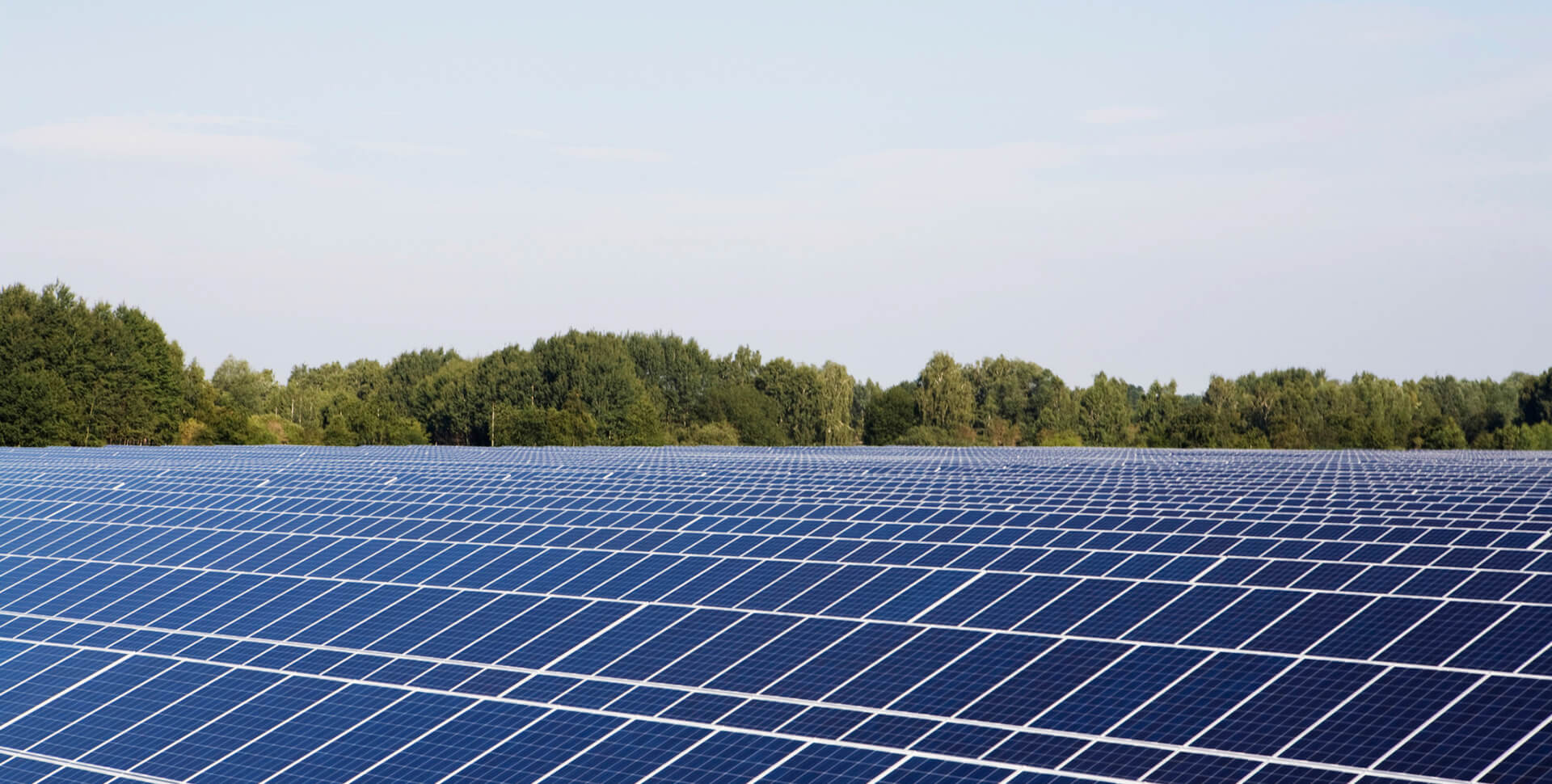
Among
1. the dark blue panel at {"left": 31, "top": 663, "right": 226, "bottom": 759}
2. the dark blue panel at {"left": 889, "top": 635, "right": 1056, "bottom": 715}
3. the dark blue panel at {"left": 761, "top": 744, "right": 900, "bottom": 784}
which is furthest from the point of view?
the dark blue panel at {"left": 31, "top": 663, "right": 226, "bottom": 759}

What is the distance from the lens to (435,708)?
60.8 feet

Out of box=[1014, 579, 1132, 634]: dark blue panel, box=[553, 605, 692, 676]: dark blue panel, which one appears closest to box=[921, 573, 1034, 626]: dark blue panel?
box=[1014, 579, 1132, 634]: dark blue panel

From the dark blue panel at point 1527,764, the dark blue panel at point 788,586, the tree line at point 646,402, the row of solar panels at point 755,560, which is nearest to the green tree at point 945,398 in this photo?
the tree line at point 646,402

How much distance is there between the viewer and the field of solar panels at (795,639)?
15.7 meters

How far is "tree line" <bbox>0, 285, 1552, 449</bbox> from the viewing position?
112 metres

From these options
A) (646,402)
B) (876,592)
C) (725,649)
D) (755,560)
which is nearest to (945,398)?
(646,402)

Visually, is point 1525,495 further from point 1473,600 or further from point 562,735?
point 562,735

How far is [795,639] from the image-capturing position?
19.8 metres

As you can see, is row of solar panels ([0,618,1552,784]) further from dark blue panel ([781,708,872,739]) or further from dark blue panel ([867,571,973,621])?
dark blue panel ([867,571,973,621])

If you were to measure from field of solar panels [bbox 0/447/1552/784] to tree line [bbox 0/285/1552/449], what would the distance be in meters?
86.0

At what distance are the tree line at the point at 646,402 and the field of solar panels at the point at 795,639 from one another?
282 ft

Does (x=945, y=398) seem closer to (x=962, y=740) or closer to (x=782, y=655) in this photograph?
(x=782, y=655)

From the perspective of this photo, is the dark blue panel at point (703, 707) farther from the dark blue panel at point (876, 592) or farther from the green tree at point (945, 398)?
the green tree at point (945, 398)

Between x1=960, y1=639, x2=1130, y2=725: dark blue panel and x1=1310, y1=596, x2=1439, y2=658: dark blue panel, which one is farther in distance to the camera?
x1=1310, y1=596, x2=1439, y2=658: dark blue panel
